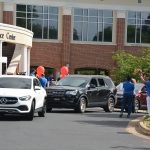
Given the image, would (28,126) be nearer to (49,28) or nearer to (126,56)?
(126,56)

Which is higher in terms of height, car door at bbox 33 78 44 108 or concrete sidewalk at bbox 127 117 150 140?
car door at bbox 33 78 44 108

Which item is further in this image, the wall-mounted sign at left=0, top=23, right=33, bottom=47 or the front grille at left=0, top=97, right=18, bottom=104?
the wall-mounted sign at left=0, top=23, right=33, bottom=47

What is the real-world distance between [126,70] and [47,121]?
2600cm

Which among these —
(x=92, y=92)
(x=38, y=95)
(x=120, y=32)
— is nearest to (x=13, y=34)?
(x=120, y=32)

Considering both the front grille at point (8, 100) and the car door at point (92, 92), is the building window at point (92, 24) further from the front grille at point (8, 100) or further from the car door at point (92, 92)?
the front grille at point (8, 100)

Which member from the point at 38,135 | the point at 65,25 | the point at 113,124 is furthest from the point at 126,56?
the point at 38,135

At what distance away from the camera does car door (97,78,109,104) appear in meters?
28.2

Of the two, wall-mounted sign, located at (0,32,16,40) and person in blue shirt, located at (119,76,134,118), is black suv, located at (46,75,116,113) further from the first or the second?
wall-mounted sign, located at (0,32,16,40)

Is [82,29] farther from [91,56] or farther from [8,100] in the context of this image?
[8,100]

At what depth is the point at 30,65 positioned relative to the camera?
5512 cm

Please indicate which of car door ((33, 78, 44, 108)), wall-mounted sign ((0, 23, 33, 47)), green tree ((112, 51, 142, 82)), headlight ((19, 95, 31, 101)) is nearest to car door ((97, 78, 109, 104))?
car door ((33, 78, 44, 108))

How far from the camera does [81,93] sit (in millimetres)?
26516

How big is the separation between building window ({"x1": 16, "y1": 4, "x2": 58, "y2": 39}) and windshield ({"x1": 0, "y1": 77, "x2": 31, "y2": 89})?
33.0 m

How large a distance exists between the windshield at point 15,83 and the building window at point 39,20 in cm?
3305
